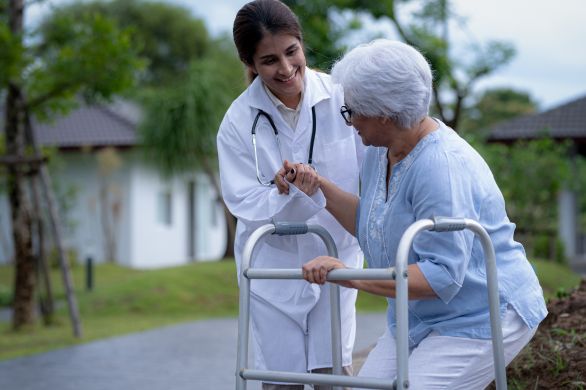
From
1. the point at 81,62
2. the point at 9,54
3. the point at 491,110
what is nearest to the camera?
the point at 9,54

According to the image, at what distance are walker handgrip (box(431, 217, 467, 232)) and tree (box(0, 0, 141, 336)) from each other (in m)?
8.66

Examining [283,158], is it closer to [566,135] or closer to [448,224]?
[448,224]

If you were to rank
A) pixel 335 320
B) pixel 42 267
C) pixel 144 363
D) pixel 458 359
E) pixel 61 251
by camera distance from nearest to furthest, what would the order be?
pixel 458 359 → pixel 335 320 → pixel 144 363 → pixel 61 251 → pixel 42 267

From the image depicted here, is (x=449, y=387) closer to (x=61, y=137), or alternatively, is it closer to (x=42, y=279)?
(x=42, y=279)

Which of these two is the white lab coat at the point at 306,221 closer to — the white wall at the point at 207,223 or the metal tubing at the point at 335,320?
the metal tubing at the point at 335,320

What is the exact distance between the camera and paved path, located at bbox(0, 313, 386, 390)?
7.76 meters

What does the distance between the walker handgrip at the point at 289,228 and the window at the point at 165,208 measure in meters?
24.3

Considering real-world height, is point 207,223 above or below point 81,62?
below

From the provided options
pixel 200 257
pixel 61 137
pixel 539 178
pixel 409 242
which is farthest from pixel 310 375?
pixel 200 257

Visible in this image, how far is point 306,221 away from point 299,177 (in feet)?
0.88

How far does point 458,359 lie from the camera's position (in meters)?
3.14

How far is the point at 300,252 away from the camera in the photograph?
3928mm

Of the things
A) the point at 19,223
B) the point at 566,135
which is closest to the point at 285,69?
the point at 19,223

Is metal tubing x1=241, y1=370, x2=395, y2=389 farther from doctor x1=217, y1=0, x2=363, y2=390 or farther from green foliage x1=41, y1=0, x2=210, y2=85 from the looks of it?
green foliage x1=41, y1=0, x2=210, y2=85
